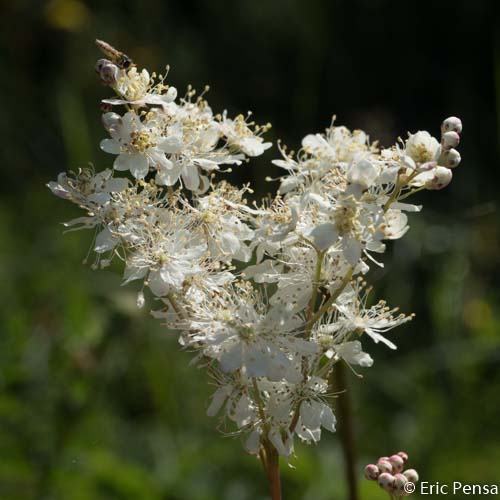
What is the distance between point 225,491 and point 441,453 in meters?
0.96

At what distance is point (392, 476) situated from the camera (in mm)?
1598

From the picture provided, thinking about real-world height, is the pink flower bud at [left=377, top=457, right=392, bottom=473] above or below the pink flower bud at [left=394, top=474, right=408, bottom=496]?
above

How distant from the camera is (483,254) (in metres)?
4.36

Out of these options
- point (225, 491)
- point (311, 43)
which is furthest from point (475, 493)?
point (311, 43)

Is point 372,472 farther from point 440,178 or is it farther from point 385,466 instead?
point 440,178

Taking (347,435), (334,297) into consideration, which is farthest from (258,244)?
(347,435)

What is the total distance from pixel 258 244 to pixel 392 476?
530 mm

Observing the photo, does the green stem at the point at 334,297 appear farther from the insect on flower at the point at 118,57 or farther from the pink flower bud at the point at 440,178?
the insect on flower at the point at 118,57

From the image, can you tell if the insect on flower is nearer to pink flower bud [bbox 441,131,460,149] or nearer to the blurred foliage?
pink flower bud [bbox 441,131,460,149]

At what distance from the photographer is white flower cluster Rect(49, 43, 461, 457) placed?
5.08 feet

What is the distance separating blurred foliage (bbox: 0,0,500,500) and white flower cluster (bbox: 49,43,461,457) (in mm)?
554
